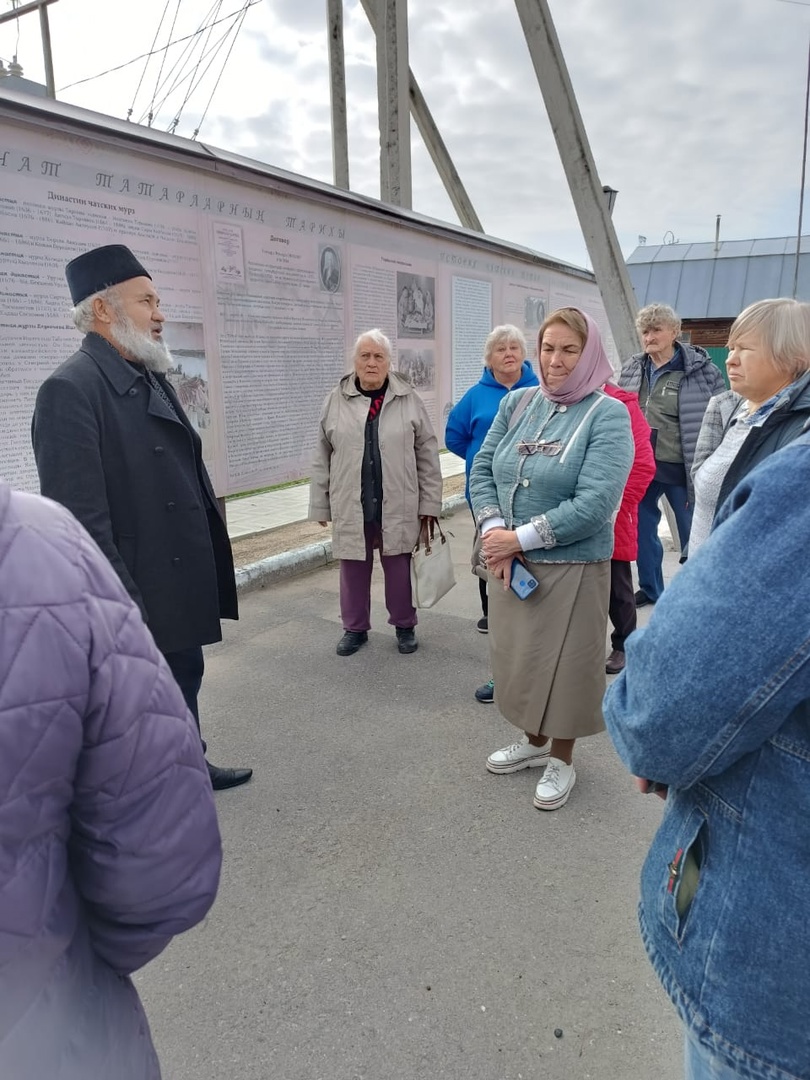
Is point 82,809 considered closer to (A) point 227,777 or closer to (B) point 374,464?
(A) point 227,777

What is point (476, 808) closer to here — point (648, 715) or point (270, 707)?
point (270, 707)

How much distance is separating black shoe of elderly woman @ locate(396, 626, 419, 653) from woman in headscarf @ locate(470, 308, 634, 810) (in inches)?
57.9

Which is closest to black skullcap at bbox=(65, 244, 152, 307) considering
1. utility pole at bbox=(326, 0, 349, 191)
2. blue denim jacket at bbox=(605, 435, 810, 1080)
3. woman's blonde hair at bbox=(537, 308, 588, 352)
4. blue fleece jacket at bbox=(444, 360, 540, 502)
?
woman's blonde hair at bbox=(537, 308, 588, 352)

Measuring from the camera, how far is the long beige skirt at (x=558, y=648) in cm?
254

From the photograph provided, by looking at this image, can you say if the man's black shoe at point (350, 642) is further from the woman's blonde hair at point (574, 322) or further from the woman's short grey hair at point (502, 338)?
the woman's blonde hair at point (574, 322)

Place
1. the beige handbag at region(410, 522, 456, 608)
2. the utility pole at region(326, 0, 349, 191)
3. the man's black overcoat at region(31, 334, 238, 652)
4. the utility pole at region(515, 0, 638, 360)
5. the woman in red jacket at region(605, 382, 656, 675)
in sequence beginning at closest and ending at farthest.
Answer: the man's black overcoat at region(31, 334, 238, 652)
the woman in red jacket at region(605, 382, 656, 675)
the beige handbag at region(410, 522, 456, 608)
the utility pole at region(515, 0, 638, 360)
the utility pole at region(326, 0, 349, 191)

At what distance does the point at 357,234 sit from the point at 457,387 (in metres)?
1.73

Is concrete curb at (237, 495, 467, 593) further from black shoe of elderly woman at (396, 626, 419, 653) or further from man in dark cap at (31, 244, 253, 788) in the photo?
man in dark cap at (31, 244, 253, 788)

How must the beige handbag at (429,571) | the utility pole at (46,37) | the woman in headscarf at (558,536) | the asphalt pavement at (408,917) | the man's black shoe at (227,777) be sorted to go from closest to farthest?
the asphalt pavement at (408,917) → the woman in headscarf at (558,536) → the man's black shoe at (227,777) → the beige handbag at (429,571) → the utility pole at (46,37)

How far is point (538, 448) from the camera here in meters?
2.51

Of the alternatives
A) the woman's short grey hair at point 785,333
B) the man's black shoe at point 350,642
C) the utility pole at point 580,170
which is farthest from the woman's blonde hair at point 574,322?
the utility pole at point 580,170

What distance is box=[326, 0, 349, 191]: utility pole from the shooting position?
7.69 metres

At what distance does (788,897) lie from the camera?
0.80 m

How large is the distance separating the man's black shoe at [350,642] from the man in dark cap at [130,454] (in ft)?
5.40
